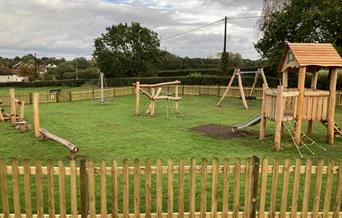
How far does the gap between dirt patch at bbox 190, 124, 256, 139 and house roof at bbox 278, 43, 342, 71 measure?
3.61 m

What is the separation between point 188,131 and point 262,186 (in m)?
8.44

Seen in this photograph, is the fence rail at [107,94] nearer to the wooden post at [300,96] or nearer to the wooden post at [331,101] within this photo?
the wooden post at [331,101]

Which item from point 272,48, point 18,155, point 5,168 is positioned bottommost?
point 18,155

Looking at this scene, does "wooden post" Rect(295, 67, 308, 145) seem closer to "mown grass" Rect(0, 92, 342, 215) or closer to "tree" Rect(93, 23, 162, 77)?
"mown grass" Rect(0, 92, 342, 215)

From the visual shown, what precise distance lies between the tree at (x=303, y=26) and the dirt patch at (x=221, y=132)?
1252cm

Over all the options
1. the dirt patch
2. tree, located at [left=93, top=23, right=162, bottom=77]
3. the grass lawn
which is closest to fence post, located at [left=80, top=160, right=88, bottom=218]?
the grass lawn

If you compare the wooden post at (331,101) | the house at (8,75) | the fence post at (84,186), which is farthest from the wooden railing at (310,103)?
the house at (8,75)

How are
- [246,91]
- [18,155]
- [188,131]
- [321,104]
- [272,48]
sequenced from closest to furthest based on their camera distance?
[18,155] < [321,104] < [188,131] < [272,48] < [246,91]

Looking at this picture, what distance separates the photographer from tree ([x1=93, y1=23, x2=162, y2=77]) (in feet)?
136

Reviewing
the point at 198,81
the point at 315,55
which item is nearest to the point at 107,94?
the point at 198,81

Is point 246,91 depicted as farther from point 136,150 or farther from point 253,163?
point 253,163

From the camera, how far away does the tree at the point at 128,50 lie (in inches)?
1636

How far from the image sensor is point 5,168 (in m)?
4.80

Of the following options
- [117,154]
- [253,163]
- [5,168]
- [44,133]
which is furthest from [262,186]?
[44,133]
